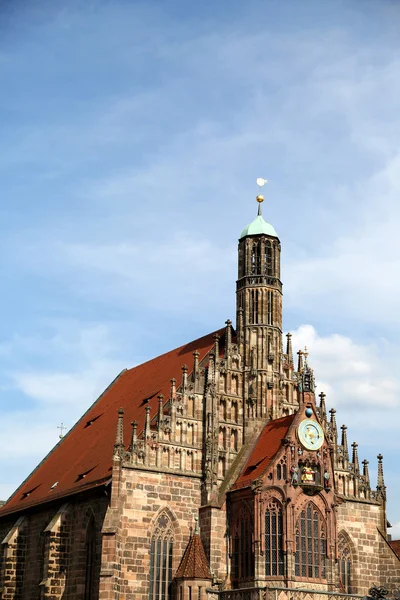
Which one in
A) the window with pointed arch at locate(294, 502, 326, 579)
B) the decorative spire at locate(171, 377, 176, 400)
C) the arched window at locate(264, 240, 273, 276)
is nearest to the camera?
the window with pointed arch at locate(294, 502, 326, 579)

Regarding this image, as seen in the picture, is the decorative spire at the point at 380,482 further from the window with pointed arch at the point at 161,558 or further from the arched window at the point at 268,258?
the window with pointed arch at the point at 161,558

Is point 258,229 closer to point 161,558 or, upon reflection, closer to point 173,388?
point 173,388

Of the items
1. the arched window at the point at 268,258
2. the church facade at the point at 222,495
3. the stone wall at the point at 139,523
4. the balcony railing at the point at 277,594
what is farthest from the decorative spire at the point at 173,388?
the balcony railing at the point at 277,594

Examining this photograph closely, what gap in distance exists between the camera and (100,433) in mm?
59562

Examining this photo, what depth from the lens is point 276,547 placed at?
159 feet

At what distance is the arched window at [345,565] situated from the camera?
176 ft

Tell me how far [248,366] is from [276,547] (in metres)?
11.0

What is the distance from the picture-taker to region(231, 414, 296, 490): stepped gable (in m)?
50.1

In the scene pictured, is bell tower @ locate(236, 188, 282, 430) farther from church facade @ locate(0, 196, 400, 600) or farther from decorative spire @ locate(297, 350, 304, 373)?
decorative spire @ locate(297, 350, 304, 373)

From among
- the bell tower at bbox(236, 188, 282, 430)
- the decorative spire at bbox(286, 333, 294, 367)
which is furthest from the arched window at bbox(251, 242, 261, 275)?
the decorative spire at bbox(286, 333, 294, 367)

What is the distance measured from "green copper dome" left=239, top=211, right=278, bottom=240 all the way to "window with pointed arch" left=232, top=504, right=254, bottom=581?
17.1 meters

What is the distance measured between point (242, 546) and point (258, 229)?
1944 centimetres

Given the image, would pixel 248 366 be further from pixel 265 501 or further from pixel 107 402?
pixel 107 402

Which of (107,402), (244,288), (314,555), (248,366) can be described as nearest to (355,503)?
(314,555)
